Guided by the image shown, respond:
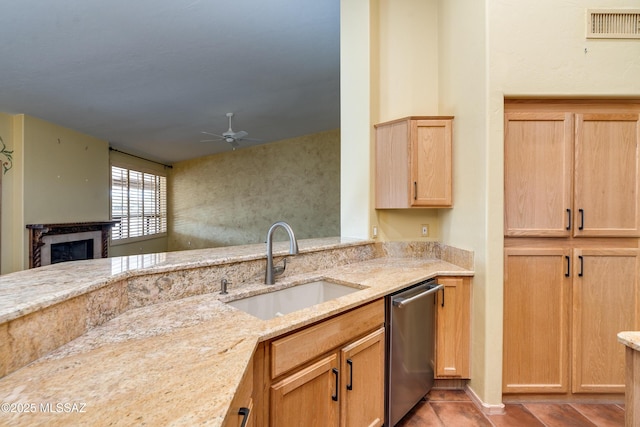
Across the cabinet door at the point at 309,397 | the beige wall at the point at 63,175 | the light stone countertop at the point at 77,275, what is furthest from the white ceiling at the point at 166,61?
the cabinet door at the point at 309,397

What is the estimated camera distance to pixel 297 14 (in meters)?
2.71

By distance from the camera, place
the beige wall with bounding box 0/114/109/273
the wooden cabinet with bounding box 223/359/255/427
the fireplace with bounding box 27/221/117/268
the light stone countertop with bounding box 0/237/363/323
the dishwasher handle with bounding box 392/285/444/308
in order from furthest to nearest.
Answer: the fireplace with bounding box 27/221/117/268 < the beige wall with bounding box 0/114/109/273 < the dishwasher handle with bounding box 392/285/444/308 < the light stone countertop with bounding box 0/237/363/323 < the wooden cabinet with bounding box 223/359/255/427

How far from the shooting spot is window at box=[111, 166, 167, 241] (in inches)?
269

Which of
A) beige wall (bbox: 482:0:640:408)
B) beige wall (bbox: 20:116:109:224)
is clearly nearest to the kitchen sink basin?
beige wall (bbox: 482:0:640:408)

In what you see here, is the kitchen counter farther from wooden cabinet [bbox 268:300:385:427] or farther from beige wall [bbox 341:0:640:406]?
beige wall [bbox 341:0:640:406]

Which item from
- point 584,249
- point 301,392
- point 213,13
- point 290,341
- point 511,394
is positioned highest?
point 213,13

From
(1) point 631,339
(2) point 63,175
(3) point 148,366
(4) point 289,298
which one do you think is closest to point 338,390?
(4) point 289,298

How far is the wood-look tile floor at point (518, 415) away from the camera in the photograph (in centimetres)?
184

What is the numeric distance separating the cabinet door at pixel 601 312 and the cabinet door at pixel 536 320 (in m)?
0.08

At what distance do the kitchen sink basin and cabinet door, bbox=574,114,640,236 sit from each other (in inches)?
66.5

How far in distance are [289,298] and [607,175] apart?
2275 millimetres

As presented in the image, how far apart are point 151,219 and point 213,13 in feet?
23.7

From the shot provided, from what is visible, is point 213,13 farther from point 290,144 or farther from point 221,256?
point 290,144

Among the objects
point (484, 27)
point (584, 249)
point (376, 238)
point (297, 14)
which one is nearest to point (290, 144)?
point (297, 14)
